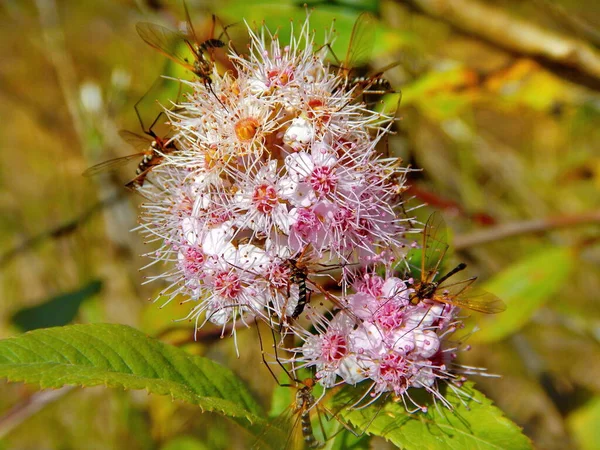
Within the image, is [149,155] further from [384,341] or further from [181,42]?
[384,341]

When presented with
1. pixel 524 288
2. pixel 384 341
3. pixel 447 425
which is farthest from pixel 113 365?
pixel 524 288

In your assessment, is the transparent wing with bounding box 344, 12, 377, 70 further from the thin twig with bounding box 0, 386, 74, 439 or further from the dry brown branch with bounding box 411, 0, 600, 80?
the thin twig with bounding box 0, 386, 74, 439

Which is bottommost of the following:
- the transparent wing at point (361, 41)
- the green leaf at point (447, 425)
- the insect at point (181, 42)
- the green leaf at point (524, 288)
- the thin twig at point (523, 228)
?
the green leaf at point (524, 288)

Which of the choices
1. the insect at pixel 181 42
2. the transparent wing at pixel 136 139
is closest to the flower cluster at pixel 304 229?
the insect at pixel 181 42

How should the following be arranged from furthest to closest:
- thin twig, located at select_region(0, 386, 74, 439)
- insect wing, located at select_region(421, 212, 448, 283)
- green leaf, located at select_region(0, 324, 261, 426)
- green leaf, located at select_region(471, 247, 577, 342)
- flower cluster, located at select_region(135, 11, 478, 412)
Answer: green leaf, located at select_region(471, 247, 577, 342) → thin twig, located at select_region(0, 386, 74, 439) → insect wing, located at select_region(421, 212, 448, 283) → flower cluster, located at select_region(135, 11, 478, 412) → green leaf, located at select_region(0, 324, 261, 426)

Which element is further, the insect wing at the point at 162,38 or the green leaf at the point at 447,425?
the insect wing at the point at 162,38

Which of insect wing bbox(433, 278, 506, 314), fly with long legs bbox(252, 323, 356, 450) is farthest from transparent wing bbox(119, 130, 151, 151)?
insect wing bbox(433, 278, 506, 314)

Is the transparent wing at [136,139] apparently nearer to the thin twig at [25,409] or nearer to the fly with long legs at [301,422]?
the fly with long legs at [301,422]

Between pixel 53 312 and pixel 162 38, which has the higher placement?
pixel 162 38
